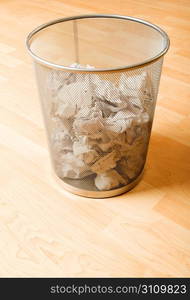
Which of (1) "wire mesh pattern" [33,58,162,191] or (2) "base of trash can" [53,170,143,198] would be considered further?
(2) "base of trash can" [53,170,143,198]

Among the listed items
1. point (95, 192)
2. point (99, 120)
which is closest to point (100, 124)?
point (99, 120)

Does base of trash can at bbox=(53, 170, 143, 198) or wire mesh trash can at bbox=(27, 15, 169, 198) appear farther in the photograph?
base of trash can at bbox=(53, 170, 143, 198)

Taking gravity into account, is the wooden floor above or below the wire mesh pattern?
below

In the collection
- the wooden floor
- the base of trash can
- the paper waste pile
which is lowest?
the wooden floor

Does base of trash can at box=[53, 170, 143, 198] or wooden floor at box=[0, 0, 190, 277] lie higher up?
base of trash can at box=[53, 170, 143, 198]

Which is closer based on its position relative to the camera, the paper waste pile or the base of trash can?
the paper waste pile

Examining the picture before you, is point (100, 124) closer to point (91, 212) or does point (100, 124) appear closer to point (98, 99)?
point (98, 99)
